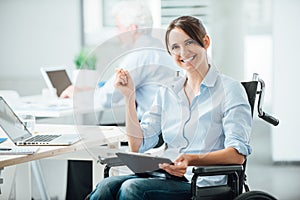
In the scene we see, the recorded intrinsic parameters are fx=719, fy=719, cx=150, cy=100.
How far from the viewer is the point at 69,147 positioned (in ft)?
9.02

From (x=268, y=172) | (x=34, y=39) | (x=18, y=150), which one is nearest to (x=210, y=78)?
(x=18, y=150)

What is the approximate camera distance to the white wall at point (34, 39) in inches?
237

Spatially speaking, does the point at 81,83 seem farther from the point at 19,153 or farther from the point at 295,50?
the point at 295,50

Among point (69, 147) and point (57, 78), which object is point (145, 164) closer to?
point (69, 147)

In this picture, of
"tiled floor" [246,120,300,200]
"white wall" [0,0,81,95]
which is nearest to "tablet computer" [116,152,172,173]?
"tiled floor" [246,120,300,200]

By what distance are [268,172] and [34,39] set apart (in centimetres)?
225

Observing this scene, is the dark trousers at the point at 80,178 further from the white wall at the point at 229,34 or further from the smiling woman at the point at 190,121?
the white wall at the point at 229,34

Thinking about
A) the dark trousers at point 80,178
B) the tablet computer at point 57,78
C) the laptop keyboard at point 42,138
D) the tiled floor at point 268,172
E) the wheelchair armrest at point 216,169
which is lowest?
the tiled floor at point 268,172

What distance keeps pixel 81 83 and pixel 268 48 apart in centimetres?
295

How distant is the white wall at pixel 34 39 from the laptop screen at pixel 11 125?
307cm

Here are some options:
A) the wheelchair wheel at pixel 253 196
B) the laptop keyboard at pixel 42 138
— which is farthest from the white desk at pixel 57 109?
the wheelchair wheel at pixel 253 196

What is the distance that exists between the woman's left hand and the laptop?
519 mm

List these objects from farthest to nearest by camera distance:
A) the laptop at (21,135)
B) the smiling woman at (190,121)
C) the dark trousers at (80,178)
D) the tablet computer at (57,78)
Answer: the tablet computer at (57,78) < the dark trousers at (80,178) < the laptop at (21,135) < the smiling woman at (190,121)

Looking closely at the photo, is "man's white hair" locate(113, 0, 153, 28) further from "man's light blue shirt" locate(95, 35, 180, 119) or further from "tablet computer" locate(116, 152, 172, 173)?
"tablet computer" locate(116, 152, 172, 173)
